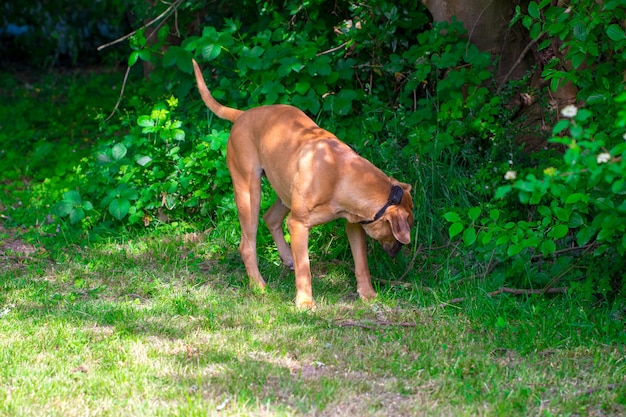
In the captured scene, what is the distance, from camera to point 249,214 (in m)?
A: 6.12

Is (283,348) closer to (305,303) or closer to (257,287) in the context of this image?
(305,303)

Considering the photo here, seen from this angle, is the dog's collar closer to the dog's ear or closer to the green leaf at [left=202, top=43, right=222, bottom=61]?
the dog's ear

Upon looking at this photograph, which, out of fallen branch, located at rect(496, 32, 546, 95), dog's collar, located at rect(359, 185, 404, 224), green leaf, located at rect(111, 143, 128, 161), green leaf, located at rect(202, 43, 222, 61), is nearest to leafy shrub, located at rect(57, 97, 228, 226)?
green leaf, located at rect(111, 143, 128, 161)

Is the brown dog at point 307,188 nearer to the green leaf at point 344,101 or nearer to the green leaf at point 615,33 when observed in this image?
the green leaf at point 344,101

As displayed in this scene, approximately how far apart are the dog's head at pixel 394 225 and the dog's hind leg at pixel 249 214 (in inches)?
35.2

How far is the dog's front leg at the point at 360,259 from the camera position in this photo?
5836 mm

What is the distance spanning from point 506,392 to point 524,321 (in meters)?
1.05

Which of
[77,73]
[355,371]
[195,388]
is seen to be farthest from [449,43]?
[77,73]

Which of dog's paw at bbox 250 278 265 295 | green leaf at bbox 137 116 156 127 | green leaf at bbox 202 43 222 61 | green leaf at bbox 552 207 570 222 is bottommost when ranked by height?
dog's paw at bbox 250 278 265 295

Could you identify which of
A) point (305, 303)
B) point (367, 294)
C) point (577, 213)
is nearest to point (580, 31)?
point (577, 213)

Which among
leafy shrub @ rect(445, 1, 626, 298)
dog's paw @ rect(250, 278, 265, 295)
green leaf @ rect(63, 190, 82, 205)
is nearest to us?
leafy shrub @ rect(445, 1, 626, 298)

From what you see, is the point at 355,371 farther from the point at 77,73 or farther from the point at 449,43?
the point at 77,73

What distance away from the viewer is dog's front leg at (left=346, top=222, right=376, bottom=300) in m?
5.84

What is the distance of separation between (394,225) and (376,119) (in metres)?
2.11
